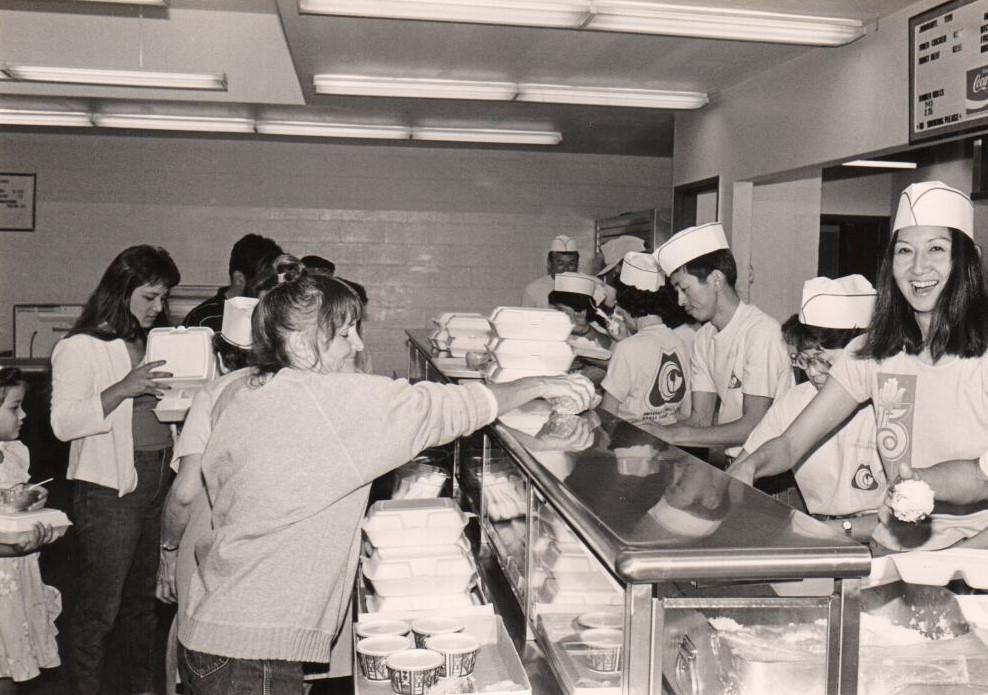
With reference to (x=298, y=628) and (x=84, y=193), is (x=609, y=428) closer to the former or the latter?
(x=298, y=628)

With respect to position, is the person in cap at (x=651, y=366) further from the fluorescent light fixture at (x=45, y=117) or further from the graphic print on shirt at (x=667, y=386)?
the fluorescent light fixture at (x=45, y=117)

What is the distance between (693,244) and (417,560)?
194 centimetres

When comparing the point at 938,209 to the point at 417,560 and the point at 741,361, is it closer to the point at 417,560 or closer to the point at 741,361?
the point at 741,361

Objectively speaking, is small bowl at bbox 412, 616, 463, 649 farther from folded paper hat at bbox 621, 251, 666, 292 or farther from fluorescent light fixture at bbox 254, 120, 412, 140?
fluorescent light fixture at bbox 254, 120, 412, 140

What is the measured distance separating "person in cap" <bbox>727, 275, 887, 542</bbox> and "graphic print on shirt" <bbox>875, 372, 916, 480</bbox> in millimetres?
203

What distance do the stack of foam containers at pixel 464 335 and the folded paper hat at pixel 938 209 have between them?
1976 millimetres

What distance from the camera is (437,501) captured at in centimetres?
257

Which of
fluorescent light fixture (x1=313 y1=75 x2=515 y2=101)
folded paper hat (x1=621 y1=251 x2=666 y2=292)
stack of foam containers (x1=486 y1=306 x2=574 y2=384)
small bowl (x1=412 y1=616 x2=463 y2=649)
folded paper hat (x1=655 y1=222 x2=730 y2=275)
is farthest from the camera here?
fluorescent light fixture (x1=313 y1=75 x2=515 y2=101)

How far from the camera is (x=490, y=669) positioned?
1.97 meters

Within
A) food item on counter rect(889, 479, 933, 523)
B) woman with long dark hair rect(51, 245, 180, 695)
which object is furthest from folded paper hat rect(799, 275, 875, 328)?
woman with long dark hair rect(51, 245, 180, 695)

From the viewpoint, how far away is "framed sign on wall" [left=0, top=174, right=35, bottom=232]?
8.37 metres

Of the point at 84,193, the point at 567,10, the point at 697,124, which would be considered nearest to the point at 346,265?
the point at 84,193

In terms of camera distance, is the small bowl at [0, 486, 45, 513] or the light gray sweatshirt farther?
the small bowl at [0, 486, 45, 513]

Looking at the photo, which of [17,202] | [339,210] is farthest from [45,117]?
[339,210]
